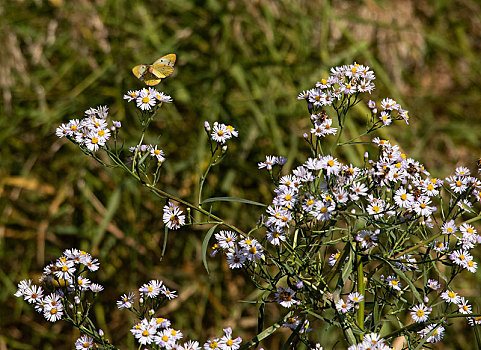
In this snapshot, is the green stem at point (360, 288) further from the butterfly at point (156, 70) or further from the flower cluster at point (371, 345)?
the butterfly at point (156, 70)

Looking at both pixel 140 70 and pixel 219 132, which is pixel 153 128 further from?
pixel 219 132

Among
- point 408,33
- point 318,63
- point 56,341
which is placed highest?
point 408,33

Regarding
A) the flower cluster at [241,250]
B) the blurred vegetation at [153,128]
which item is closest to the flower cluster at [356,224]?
the flower cluster at [241,250]

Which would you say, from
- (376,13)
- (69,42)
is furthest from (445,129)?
(69,42)

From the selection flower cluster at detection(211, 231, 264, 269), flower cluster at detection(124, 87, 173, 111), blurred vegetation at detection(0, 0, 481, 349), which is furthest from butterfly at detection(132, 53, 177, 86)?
blurred vegetation at detection(0, 0, 481, 349)

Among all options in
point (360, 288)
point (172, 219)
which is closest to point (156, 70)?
point (172, 219)

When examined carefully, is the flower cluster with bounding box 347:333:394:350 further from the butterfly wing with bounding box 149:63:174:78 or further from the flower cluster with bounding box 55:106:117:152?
the butterfly wing with bounding box 149:63:174:78

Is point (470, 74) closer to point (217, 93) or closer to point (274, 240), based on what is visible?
point (217, 93)
